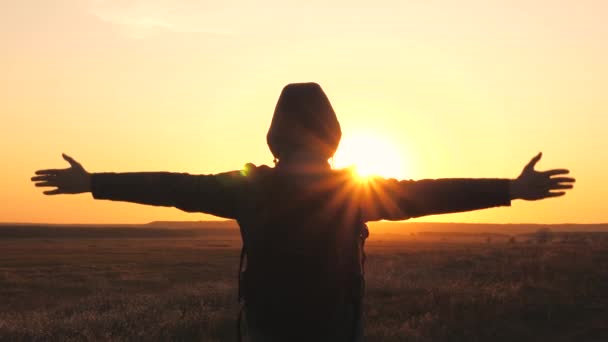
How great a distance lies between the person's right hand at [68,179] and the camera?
133 inches

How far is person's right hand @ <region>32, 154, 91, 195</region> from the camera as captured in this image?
338cm

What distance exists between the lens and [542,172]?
10.7ft

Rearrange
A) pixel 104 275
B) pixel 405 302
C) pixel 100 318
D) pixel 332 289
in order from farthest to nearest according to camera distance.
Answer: pixel 104 275
pixel 405 302
pixel 100 318
pixel 332 289

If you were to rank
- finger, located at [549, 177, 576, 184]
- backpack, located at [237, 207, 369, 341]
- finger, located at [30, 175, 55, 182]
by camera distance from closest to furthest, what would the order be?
backpack, located at [237, 207, 369, 341]
finger, located at [549, 177, 576, 184]
finger, located at [30, 175, 55, 182]

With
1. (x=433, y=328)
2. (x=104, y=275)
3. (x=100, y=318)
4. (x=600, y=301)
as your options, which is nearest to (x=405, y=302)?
(x=433, y=328)

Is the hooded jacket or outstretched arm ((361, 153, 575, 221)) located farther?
outstretched arm ((361, 153, 575, 221))

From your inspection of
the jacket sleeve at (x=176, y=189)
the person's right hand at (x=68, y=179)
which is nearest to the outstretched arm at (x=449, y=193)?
the jacket sleeve at (x=176, y=189)

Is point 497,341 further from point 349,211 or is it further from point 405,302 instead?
point 349,211

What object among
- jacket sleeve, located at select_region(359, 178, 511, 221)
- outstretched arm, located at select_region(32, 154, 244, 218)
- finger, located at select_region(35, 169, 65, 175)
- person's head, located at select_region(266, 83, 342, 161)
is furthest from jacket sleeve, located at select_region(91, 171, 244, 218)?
jacket sleeve, located at select_region(359, 178, 511, 221)

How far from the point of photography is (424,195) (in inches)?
128

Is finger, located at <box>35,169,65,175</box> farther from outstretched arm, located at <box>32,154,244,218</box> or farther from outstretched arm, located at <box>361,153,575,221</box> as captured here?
outstretched arm, located at <box>361,153,575,221</box>

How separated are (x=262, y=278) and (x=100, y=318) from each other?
1006 cm

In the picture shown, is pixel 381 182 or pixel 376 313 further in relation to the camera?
pixel 376 313

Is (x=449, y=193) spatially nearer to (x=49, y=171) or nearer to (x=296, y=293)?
(x=296, y=293)
